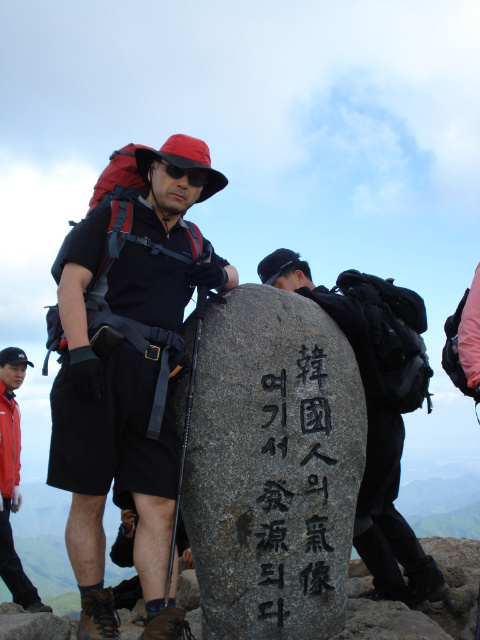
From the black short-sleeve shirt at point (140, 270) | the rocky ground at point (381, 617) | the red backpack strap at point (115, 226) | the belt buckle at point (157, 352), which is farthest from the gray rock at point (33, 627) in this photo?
the red backpack strap at point (115, 226)

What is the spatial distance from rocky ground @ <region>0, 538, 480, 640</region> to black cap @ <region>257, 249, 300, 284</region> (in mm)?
3199

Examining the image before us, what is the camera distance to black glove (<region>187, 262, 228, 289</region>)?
14.2 ft

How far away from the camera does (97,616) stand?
374 centimetres

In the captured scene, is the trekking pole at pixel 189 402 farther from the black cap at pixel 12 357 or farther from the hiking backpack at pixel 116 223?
the black cap at pixel 12 357

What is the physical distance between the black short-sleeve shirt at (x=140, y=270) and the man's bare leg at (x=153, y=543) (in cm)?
121

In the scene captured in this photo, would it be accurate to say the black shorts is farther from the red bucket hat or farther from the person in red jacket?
the person in red jacket

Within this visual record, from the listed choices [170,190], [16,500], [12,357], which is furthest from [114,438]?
[16,500]

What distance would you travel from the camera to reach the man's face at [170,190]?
13.8 feet

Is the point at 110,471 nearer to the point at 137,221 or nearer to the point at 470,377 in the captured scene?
the point at 137,221

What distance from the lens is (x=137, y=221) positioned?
13.9ft

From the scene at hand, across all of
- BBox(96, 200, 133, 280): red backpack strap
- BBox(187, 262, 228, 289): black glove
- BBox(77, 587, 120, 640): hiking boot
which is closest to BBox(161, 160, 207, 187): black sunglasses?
BBox(96, 200, 133, 280): red backpack strap

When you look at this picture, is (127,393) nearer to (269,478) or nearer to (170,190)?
(269,478)

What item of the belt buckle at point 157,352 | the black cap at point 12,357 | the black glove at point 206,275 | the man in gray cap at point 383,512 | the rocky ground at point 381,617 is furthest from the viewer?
the black cap at point 12,357

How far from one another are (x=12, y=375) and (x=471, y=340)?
20.5 ft
